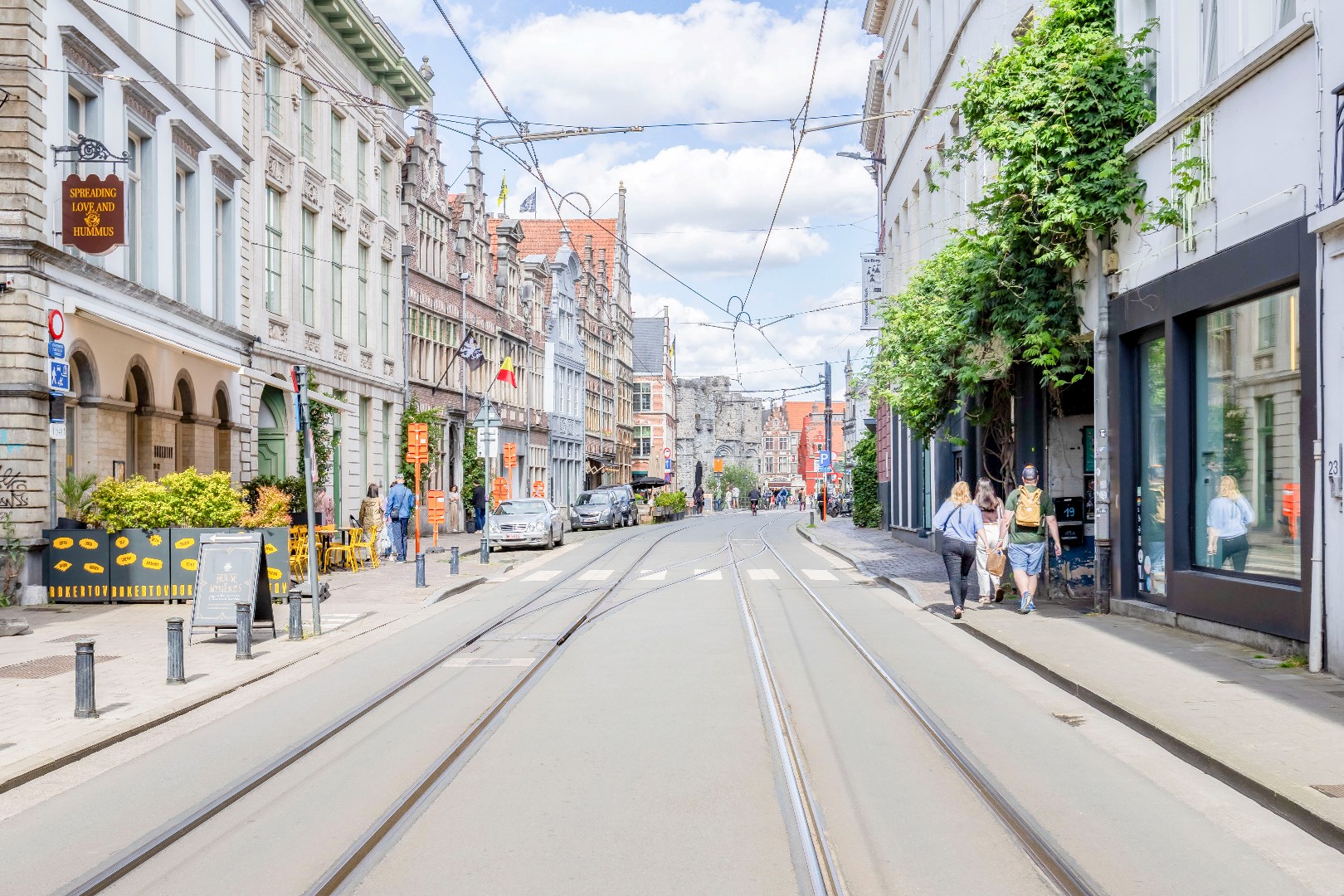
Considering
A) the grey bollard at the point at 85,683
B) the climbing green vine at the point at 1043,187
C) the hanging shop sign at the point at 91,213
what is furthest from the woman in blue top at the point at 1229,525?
the hanging shop sign at the point at 91,213

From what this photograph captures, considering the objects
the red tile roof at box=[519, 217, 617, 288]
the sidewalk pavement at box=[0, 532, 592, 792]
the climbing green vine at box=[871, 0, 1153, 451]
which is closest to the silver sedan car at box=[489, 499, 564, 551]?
the sidewalk pavement at box=[0, 532, 592, 792]

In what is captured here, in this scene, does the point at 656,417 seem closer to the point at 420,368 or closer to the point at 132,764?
the point at 420,368

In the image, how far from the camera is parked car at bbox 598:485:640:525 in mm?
51531

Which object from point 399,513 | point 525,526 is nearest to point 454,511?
point 525,526

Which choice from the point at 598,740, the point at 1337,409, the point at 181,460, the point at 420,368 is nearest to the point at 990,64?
the point at 1337,409

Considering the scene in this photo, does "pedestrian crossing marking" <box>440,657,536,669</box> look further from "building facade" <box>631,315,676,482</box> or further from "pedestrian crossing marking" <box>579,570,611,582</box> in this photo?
"building facade" <box>631,315,676,482</box>

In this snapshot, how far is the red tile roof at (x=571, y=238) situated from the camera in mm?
72000

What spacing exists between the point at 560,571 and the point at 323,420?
9709mm

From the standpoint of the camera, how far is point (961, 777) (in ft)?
23.9

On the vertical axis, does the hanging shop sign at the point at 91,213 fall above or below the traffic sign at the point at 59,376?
above

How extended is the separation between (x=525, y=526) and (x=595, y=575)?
904 cm

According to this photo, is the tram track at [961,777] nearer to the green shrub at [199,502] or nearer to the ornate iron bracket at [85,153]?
the green shrub at [199,502]

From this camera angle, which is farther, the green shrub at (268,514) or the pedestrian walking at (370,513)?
the pedestrian walking at (370,513)

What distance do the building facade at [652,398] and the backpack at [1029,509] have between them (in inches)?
3157
